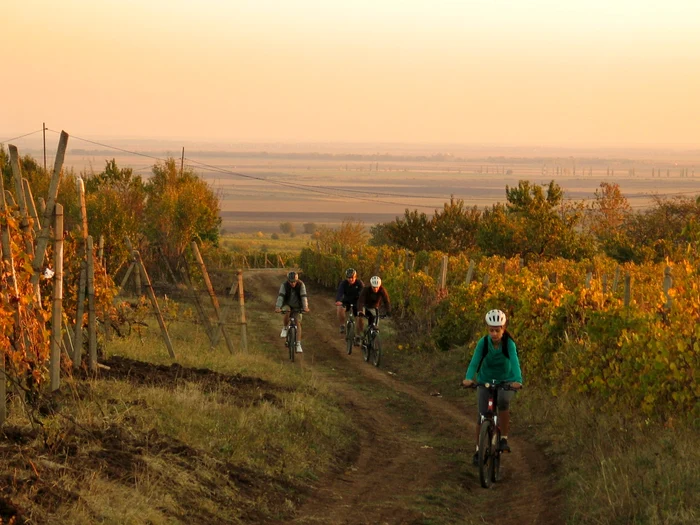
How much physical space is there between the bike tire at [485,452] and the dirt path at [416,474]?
0.13m

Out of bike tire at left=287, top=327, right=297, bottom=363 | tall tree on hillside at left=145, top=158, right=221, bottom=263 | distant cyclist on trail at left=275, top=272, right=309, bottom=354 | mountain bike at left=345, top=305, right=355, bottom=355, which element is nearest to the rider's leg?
distant cyclist on trail at left=275, top=272, right=309, bottom=354

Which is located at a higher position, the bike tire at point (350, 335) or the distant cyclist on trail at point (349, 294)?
the distant cyclist on trail at point (349, 294)

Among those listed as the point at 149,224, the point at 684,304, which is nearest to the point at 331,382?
the point at 684,304

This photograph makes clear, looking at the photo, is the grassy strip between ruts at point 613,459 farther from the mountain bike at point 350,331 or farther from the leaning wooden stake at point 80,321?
the mountain bike at point 350,331

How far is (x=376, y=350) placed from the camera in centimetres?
2091

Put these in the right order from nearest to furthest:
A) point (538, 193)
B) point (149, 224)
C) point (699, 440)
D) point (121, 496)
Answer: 1. point (121, 496)
2. point (699, 440)
3. point (149, 224)
4. point (538, 193)

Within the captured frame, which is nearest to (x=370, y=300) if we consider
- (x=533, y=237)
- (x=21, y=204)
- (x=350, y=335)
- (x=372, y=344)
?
(x=372, y=344)

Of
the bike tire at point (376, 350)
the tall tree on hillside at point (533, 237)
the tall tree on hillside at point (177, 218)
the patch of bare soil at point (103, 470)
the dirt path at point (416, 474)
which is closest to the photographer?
the patch of bare soil at point (103, 470)

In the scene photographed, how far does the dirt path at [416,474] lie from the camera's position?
9.41m

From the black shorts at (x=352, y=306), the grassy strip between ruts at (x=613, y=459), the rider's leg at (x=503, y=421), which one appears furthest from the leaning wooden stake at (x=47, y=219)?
the black shorts at (x=352, y=306)

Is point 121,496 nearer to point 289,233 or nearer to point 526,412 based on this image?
point 526,412

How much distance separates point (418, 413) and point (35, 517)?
9.16m

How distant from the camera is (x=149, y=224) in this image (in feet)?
148

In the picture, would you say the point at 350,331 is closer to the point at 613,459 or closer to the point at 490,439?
the point at 490,439
